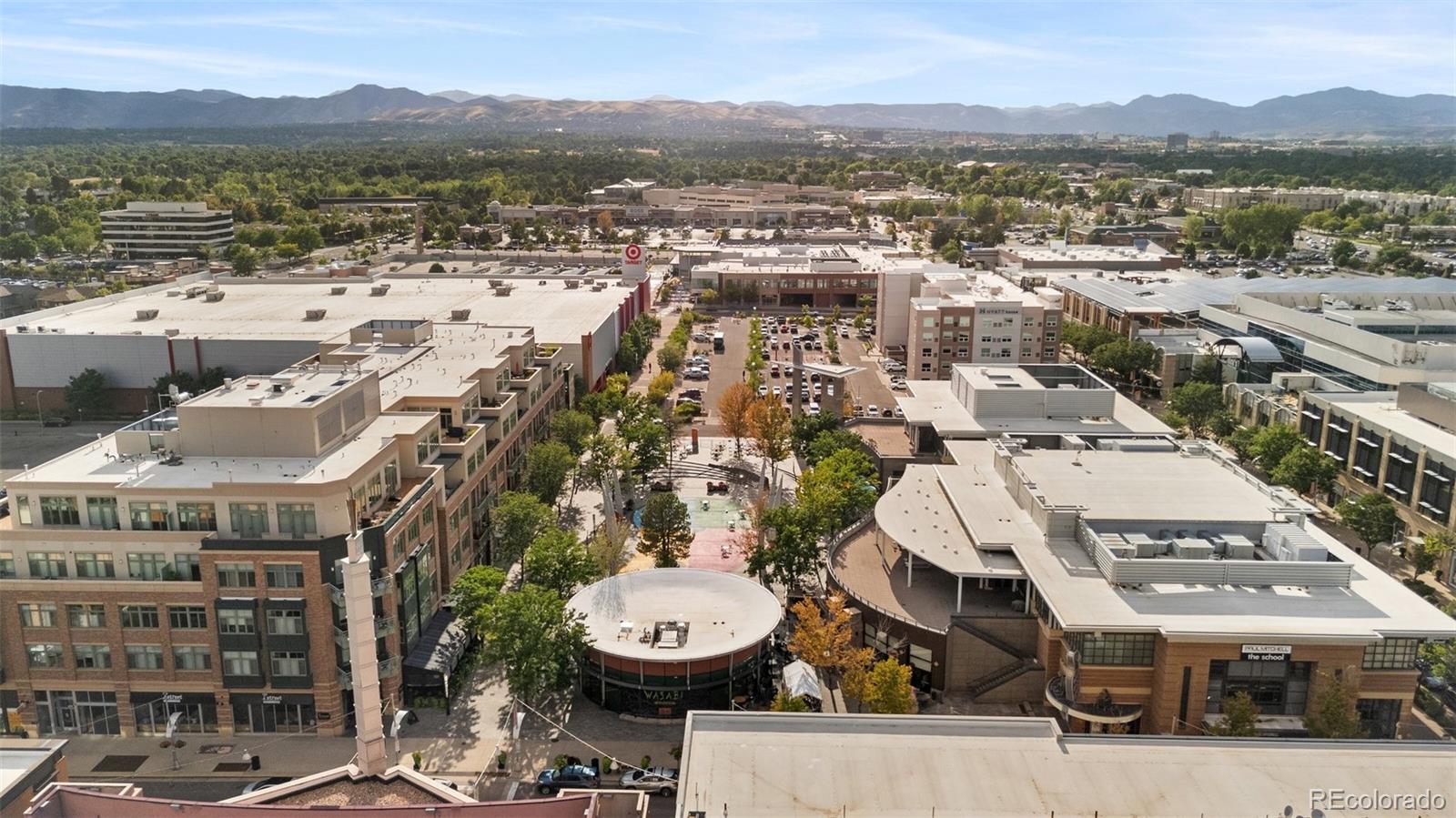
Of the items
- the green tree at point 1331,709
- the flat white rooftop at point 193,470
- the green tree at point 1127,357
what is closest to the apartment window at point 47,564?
the flat white rooftop at point 193,470

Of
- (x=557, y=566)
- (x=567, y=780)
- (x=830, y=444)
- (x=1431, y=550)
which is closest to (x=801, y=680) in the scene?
(x=567, y=780)

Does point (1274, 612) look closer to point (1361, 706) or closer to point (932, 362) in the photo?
point (1361, 706)

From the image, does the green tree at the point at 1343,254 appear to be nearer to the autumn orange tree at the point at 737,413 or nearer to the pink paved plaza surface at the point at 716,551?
the autumn orange tree at the point at 737,413

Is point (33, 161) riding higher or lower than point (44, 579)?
higher

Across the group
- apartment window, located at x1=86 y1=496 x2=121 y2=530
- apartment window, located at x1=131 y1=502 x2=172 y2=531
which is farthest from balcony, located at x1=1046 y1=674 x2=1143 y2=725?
apartment window, located at x1=86 y1=496 x2=121 y2=530

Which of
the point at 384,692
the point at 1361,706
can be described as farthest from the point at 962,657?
the point at 384,692

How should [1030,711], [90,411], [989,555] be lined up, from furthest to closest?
[90,411] → [989,555] → [1030,711]
